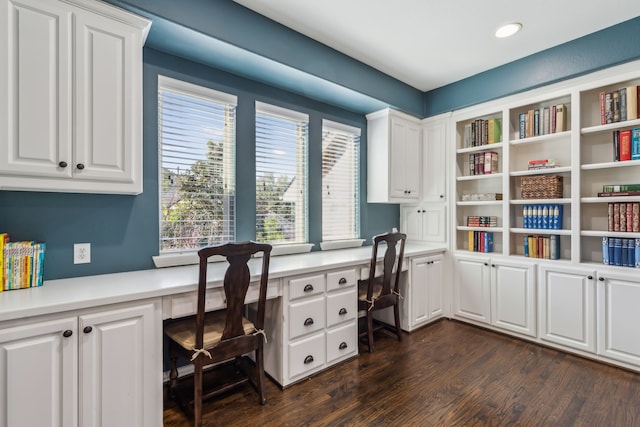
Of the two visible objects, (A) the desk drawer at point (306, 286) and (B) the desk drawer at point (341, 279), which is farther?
(B) the desk drawer at point (341, 279)

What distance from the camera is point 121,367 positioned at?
1608mm

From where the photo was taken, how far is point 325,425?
6.16 ft

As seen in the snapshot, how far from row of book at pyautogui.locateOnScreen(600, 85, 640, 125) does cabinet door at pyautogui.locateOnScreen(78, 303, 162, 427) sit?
12.1 feet

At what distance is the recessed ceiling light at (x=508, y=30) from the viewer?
250 centimetres

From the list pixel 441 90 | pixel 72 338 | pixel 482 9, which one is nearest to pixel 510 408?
pixel 72 338

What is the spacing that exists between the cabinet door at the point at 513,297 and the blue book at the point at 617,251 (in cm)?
59

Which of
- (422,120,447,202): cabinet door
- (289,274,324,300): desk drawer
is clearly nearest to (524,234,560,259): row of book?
(422,120,447,202): cabinet door

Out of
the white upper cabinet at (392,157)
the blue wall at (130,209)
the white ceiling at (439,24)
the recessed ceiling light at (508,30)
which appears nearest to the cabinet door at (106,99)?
the blue wall at (130,209)

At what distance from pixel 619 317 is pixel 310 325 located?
97.3 inches

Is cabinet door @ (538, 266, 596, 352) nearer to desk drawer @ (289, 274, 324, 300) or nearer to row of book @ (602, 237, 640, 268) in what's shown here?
row of book @ (602, 237, 640, 268)

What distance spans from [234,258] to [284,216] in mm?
1247

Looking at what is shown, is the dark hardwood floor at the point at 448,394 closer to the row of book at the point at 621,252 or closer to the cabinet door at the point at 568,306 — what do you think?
the cabinet door at the point at 568,306

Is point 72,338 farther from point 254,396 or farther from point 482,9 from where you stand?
point 482,9

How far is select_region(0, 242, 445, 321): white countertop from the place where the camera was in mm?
1424
